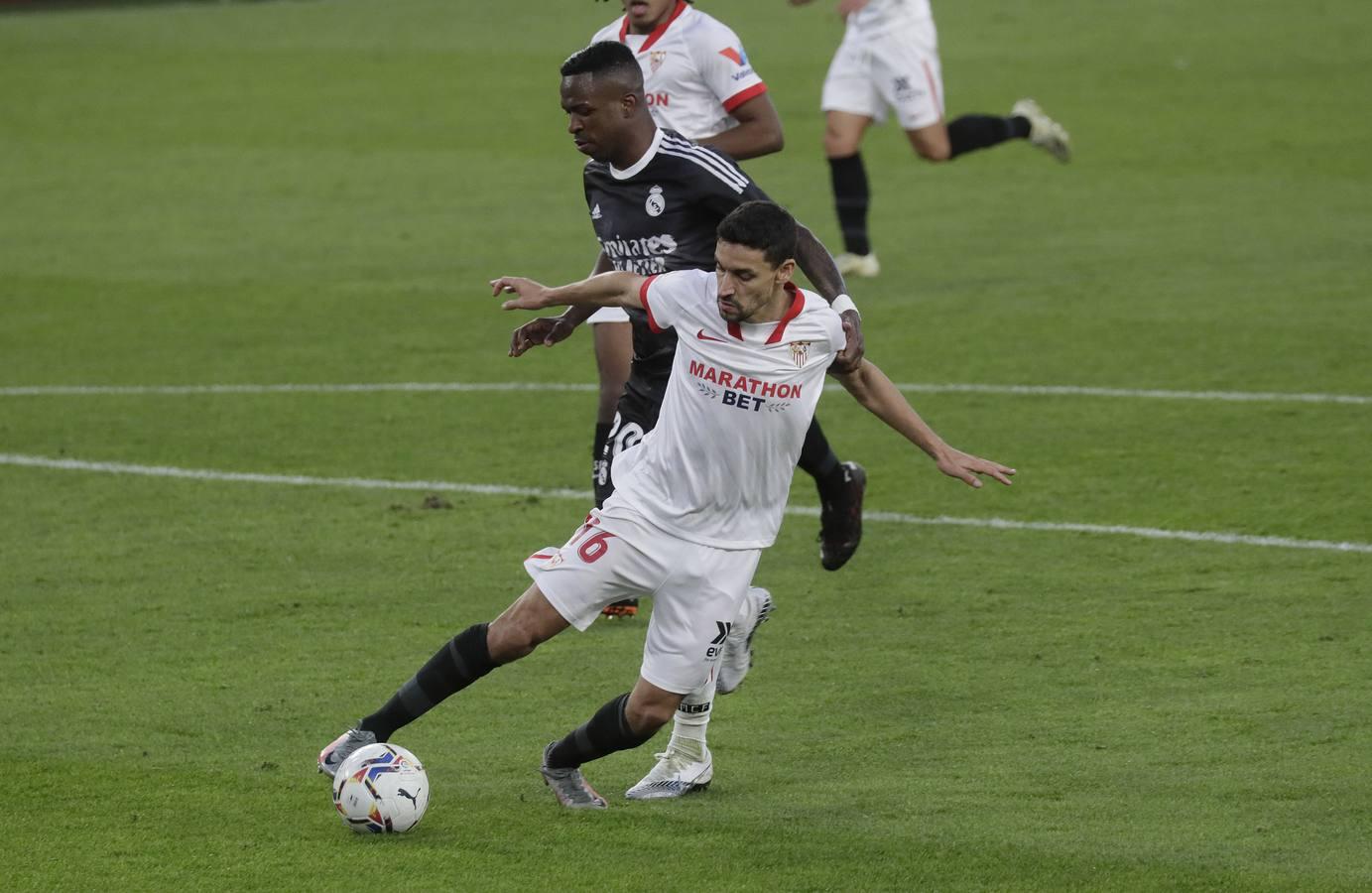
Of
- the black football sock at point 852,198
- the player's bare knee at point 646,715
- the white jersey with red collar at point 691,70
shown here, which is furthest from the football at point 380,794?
the black football sock at point 852,198

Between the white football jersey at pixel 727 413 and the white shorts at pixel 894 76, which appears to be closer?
the white football jersey at pixel 727 413

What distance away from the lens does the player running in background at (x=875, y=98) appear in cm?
1400

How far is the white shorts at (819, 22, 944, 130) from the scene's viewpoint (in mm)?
13977

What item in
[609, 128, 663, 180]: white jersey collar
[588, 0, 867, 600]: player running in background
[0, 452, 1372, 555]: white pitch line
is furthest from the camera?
[0, 452, 1372, 555]: white pitch line

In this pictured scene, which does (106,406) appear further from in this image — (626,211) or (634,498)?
A: (634,498)

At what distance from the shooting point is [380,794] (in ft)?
18.3

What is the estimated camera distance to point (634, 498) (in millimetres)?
5754

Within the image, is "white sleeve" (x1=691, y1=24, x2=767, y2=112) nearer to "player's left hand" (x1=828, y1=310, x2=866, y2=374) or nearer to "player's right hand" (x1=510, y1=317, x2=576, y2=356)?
"player's right hand" (x1=510, y1=317, x2=576, y2=356)

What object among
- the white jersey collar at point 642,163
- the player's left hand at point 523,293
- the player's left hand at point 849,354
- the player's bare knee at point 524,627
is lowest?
the player's bare knee at point 524,627

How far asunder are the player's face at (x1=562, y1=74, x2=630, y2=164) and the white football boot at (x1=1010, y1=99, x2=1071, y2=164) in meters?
8.74

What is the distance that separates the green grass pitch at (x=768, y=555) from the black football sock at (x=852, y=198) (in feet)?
1.27

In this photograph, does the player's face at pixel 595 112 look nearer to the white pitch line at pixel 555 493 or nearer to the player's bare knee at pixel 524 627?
the player's bare knee at pixel 524 627

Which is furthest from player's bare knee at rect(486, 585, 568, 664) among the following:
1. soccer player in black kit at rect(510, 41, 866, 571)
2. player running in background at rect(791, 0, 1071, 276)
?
player running in background at rect(791, 0, 1071, 276)

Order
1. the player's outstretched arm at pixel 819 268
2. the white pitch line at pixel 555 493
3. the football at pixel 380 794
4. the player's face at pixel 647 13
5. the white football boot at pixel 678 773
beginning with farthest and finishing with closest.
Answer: the white pitch line at pixel 555 493, the player's face at pixel 647 13, the player's outstretched arm at pixel 819 268, the white football boot at pixel 678 773, the football at pixel 380 794
